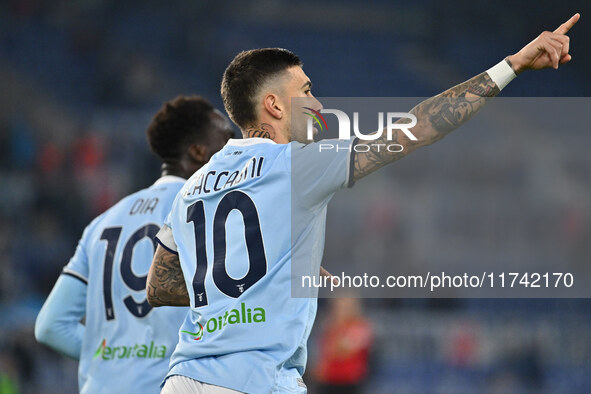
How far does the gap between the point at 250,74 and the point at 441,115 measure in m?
0.71

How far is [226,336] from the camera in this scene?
248 cm

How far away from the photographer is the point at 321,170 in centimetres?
245

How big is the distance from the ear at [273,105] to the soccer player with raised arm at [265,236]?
0.10 metres

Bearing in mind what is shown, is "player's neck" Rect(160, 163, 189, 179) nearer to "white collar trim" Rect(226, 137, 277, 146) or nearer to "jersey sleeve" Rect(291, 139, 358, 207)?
"white collar trim" Rect(226, 137, 277, 146)

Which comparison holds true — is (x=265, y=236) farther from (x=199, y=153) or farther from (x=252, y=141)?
(x=199, y=153)

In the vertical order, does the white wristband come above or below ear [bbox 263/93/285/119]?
below

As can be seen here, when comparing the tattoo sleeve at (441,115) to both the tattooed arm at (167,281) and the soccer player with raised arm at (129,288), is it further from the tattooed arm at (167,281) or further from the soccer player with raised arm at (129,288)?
the soccer player with raised arm at (129,288)

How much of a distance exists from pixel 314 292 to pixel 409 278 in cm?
957

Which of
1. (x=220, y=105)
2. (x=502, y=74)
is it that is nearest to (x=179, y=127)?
(x=502, y=74)

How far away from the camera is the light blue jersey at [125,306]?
3564 mm

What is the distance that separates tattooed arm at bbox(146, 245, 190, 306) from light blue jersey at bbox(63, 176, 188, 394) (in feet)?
2.42

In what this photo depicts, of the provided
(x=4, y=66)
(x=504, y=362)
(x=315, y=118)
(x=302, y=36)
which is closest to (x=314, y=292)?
(x=315, y=118)

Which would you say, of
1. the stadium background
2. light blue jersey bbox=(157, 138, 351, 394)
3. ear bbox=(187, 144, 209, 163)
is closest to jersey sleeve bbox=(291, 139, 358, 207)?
light blue jersey bbox=(157, 138, 351, 394)

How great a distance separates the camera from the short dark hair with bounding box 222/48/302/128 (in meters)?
2.76
